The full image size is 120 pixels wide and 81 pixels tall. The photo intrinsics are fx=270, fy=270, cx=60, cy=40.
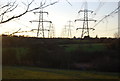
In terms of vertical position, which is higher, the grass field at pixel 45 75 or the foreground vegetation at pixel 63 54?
the foreground vegetation at pixel 63 54

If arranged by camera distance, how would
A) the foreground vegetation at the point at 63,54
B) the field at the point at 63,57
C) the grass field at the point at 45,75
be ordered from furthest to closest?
the foreground vegetation at the point at 63,54
the field at the point at 63,57
the grass field at the point at 45,75

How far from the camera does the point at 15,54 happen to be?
30.7 metres

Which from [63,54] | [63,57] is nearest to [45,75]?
[63,54]

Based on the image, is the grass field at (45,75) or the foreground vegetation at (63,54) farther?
the foreground vegetation at (63,54)

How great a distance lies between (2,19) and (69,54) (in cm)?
2639

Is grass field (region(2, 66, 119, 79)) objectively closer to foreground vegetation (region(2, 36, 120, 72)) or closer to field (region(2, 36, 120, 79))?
field (region(2, 36, 120, 79))

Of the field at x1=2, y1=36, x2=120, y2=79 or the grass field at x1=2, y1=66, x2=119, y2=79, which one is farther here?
the field at x1=2, y1=36, x2=120, y2=79

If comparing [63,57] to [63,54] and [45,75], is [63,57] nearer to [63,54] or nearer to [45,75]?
[63,54]

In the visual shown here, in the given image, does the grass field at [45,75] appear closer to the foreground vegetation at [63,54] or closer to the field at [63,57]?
the field at [63,57]

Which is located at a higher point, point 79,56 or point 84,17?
point 84,17

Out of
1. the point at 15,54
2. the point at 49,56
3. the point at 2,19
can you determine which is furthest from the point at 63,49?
the point at 2,19

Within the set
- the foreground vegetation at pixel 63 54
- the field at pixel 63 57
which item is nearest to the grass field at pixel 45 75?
the field at pixel 63 57

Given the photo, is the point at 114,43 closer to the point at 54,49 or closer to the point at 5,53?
the point at 54,49

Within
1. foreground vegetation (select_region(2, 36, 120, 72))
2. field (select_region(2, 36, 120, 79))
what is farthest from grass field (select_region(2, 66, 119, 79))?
foreground vegetation (select_region(2, 36, 120, 72))
